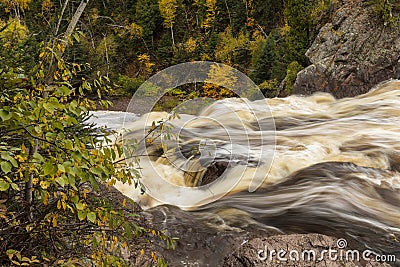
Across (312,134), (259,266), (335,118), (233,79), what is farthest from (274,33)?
(259,266)

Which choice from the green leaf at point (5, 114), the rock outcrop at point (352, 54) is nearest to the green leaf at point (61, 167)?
the green leaf at point (5, 114)

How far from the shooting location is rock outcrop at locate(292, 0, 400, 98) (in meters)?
10.7

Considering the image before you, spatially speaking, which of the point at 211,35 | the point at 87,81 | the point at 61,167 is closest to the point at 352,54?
the point at 87,81

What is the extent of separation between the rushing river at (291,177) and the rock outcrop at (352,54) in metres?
2.71

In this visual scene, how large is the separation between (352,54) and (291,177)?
7654 millimetres

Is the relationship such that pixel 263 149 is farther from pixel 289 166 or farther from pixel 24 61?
pixel 24 61

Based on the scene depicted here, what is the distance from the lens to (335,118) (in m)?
8.41

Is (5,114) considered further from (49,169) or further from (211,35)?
(211,35)

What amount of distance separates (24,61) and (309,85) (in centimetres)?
928

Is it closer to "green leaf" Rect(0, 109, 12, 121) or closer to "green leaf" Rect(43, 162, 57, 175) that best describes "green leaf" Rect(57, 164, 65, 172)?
"green leaf" Rect(43, 162, 57, 175)

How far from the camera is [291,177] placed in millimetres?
4926

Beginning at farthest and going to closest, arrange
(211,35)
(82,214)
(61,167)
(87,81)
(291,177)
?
(211,35)
(291,177)
(87,81)
(82,214)
(61,167)

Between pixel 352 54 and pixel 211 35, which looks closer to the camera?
pixel 352 54

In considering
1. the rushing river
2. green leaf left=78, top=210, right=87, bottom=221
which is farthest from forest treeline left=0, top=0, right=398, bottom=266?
the rushing river
